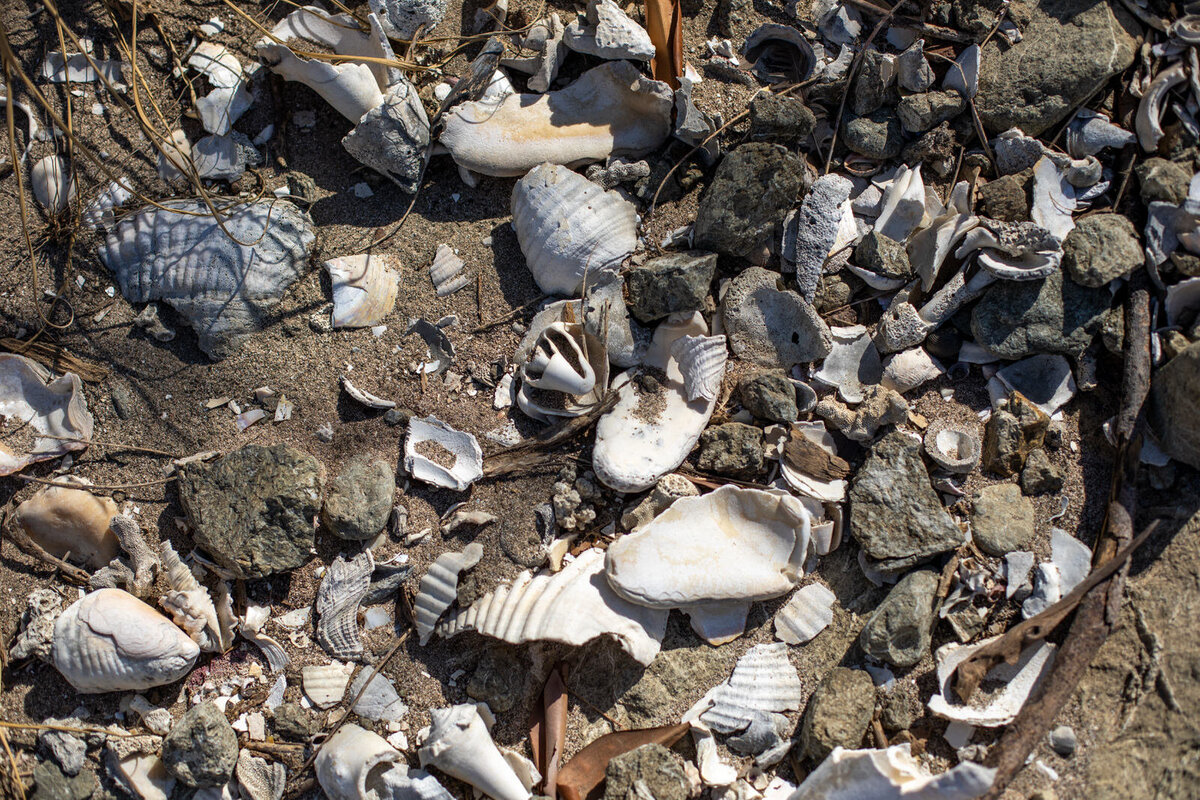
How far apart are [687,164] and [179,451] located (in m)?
2.08

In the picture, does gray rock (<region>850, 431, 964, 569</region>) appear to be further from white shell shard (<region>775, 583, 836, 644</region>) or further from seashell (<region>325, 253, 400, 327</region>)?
seashell (<region>325, 253, 400, 327</region>)

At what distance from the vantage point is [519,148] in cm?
263

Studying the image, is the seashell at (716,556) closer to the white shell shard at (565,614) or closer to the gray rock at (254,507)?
the white shell shard at (565,614)

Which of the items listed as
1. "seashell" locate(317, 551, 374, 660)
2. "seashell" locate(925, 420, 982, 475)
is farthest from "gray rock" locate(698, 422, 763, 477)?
"seashell" locate(317, 551, 374, 660)

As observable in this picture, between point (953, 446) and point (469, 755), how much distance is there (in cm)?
190

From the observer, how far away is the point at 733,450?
2471 millimetres

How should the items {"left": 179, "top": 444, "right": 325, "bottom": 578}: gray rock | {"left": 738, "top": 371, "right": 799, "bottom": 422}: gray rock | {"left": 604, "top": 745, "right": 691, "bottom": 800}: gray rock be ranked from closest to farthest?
{"left": 604, "top": 745, "right": 691, "bottom": 800}: gray rock
{"left": 179, "top": 444, "right": 325, "bottom": 578}: gray rock
{"left": 738, "top": 371, "right": 799, "bottom": 422}: gray rock

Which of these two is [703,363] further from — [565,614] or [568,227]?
[565,614]

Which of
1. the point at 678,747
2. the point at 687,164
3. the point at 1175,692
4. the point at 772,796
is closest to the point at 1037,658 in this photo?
the point at 1175,692

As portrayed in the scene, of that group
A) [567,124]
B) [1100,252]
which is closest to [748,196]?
[567,124]

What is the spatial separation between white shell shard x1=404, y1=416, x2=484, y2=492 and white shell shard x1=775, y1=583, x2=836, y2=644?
1142 mm

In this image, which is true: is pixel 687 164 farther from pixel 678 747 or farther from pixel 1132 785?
pixel 1132 785

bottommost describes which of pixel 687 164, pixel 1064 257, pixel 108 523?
pixel 108 523

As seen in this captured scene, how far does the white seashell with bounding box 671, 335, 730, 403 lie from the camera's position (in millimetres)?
2467
